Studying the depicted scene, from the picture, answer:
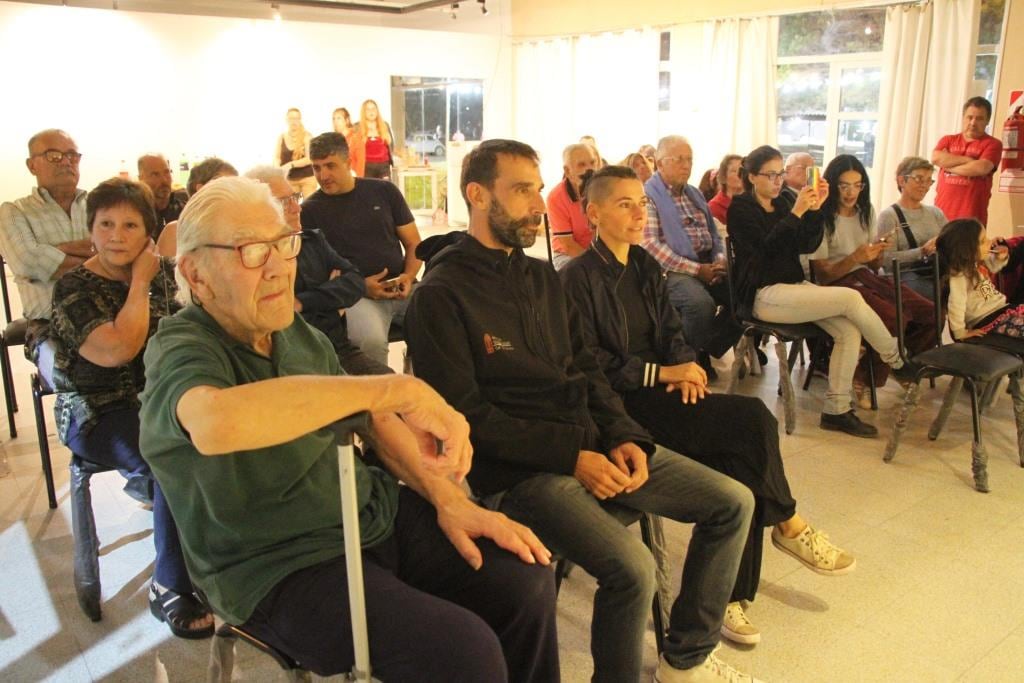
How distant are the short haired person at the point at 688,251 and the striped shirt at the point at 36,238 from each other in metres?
2.67

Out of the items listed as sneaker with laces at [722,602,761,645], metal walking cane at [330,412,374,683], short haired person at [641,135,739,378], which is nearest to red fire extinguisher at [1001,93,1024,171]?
short haired person at [641,135,739,378]

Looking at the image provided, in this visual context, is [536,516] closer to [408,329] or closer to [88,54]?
[408,329]

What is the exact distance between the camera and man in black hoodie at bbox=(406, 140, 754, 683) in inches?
67.2

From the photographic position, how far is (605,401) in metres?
2.08

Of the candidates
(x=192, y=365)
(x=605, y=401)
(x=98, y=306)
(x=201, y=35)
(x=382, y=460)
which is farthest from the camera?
(x=201, y=35)

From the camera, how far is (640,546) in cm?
167

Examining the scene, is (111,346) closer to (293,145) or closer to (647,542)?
(647,542)

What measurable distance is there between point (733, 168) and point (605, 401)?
337 centimetres

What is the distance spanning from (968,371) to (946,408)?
1.56 feet

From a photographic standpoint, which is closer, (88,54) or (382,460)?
(382,460)

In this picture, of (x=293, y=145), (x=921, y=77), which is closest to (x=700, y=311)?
(x=921, y=77)

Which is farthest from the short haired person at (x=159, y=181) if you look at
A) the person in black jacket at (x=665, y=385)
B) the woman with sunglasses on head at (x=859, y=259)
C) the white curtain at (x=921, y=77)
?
the white curtain at (x=921, y=77)

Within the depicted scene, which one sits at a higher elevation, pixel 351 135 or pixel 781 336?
pixel 351 135

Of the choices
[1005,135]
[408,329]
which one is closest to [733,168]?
[1005,135]
